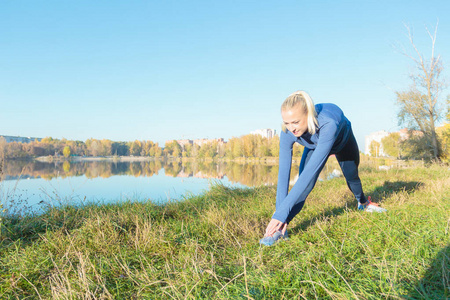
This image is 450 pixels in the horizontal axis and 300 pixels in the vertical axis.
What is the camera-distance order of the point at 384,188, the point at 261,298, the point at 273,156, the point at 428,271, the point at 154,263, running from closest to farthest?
the point at 261,298 → the point at 428,271 → the point at 154,263 → the point at 384,188 → the point at 273,156

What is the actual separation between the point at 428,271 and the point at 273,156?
181 feet

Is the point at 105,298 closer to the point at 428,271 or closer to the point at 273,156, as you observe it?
the point at 428,271

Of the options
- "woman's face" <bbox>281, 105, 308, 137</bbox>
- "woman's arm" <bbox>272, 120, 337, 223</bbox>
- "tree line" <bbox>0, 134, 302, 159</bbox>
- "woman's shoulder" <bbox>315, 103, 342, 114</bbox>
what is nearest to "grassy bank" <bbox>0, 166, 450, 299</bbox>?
"woman's arm" <bbox>272, 120, 337, 223</bbox>

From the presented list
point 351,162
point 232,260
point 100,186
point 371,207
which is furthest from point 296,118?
point 100,186

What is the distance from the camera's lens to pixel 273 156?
183 ft

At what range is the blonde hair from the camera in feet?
6.60

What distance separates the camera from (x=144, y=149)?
110375 mm

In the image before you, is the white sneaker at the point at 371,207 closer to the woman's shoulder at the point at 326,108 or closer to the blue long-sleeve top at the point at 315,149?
the blue long-sleeve top at the point at 315,149

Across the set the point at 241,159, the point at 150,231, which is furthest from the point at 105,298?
the point at 241,159

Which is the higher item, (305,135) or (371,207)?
(305,135)

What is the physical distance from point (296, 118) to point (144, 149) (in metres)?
114

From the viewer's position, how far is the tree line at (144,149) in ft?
189

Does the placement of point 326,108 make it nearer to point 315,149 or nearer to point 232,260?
point 315,149

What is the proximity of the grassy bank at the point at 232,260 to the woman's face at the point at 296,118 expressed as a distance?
896 mm
